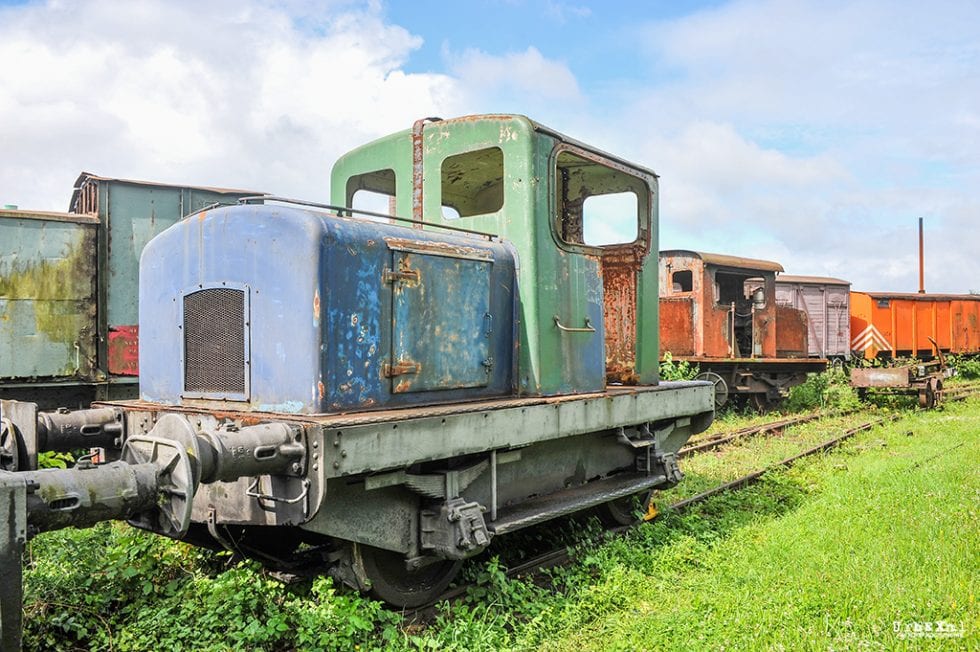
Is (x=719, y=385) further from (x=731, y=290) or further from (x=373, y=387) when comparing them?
(x=373, y=387)

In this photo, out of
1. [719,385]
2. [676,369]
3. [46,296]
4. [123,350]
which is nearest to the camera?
[46,296]

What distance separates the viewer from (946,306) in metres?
22.6

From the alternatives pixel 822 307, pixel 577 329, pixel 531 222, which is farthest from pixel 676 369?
pixel 531 222

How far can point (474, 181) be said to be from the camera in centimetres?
566

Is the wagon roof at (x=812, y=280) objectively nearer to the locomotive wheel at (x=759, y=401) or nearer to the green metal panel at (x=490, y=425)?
the locomotive wheel at (x=759, y=401)

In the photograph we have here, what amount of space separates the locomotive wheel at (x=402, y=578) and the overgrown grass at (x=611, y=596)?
6.2 inches

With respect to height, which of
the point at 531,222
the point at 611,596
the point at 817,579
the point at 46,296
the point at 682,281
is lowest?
the point at 611,596

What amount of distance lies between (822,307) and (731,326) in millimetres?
5949

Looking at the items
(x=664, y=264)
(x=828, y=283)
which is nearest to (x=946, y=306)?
(x=828, y=283)

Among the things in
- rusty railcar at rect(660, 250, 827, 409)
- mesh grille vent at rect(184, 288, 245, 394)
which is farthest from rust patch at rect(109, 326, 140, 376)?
rusty railcar at rect(660, 250, 827, 409)

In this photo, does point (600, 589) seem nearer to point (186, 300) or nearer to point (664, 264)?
point (186, 300)

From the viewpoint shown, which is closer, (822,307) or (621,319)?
(621,319)

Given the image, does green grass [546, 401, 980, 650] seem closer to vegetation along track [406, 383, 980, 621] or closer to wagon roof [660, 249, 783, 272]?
vegetation along track [406, 383, 980, 621]

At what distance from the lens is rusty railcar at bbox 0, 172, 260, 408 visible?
327 inches
